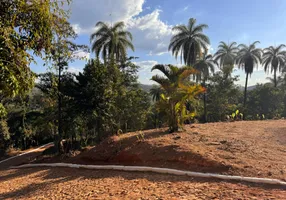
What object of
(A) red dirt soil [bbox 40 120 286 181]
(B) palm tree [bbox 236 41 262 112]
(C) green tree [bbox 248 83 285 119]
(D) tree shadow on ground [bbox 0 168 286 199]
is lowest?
(D) tree shadow on ground [bbox 0 168 286 199]

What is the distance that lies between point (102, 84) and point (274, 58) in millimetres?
25918

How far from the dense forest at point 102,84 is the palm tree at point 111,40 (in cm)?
8

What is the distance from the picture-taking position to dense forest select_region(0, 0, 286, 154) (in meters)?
3.08

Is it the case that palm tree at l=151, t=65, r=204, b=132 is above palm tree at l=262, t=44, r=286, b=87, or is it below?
below

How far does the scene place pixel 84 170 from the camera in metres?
6.83

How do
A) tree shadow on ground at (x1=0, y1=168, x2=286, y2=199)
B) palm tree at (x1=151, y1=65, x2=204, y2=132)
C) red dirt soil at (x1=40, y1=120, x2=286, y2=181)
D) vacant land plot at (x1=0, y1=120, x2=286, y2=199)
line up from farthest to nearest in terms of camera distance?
palm tree at (x1=151, y1=65, x2=204, y2=132)
red dirt soil at (x1=40, y1=120, x2=286, y2=181)
tree shadow on ground at (x1=0, y1=168, x2=286, y2=199)
vacant land plot at (x1=0, y1=120, x2=286, y2=199)

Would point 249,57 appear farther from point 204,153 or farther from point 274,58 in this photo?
point 204,153

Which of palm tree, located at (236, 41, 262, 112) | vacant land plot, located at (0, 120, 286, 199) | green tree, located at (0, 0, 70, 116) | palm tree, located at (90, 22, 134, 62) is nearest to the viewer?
green tree, located at (0, 0, 70, 116)

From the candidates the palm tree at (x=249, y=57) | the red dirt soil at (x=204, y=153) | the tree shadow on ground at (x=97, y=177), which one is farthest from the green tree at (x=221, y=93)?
the tree shadow on ground at (x=97, y=177)

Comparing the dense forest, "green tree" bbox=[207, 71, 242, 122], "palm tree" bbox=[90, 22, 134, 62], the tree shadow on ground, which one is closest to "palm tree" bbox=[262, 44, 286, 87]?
the dense forest

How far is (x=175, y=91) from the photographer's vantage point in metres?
8.27

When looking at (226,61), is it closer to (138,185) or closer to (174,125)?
(174,125)

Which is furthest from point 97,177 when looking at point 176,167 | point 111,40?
point 111,40

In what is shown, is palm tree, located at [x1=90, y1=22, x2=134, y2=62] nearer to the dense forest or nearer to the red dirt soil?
the dense forest
